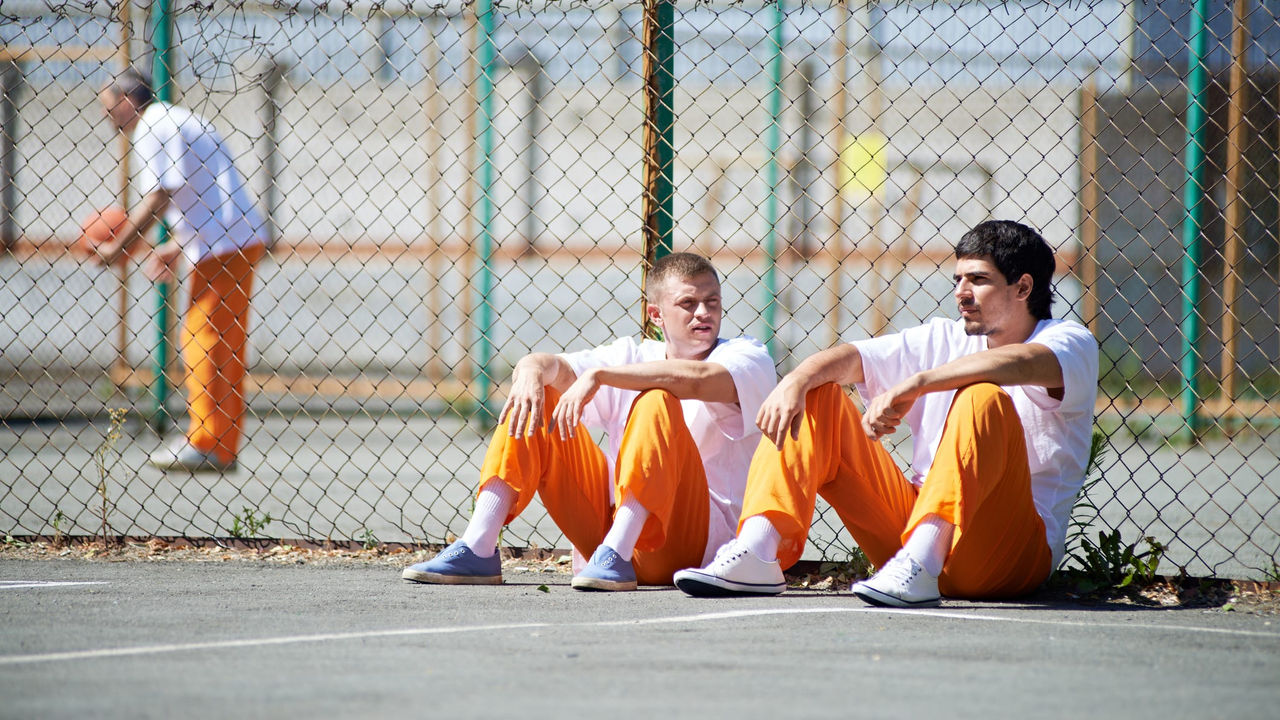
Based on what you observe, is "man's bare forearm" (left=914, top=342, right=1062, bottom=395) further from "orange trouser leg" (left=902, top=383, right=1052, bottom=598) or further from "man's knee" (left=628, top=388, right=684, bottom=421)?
"man's knee" (left=628, top=388, right=684, bottom=421)

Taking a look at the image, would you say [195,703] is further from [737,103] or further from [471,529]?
[737,103]

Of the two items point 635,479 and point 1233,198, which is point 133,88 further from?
point 1233,198

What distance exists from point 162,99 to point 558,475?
4.43m

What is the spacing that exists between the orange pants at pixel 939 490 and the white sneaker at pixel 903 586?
93mm

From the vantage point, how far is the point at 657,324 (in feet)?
13.7

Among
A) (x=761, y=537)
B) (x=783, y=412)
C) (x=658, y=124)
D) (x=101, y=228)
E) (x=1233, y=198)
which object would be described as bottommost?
(x=761, y=537)

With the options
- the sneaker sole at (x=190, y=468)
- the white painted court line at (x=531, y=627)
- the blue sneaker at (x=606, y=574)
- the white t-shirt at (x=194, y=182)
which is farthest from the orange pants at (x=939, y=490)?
the white t-shirt at (x=194, y=182)

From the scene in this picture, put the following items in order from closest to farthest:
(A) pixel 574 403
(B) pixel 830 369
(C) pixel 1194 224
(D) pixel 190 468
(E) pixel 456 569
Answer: (B) pixel 830 369, (A) pixel 574 403, (E) pixel 456 569, (D) pixel 190 468, (C) pixel 1194 224

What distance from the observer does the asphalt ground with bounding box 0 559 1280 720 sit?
2.38 metres

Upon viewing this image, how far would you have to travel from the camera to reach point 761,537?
3.55 metres

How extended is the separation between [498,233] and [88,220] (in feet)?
19.5

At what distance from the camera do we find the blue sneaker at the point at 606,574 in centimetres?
373

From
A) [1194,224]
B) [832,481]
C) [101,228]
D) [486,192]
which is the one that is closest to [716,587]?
[832,481]

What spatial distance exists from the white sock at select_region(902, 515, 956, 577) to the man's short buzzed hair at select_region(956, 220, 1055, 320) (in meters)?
0.76
